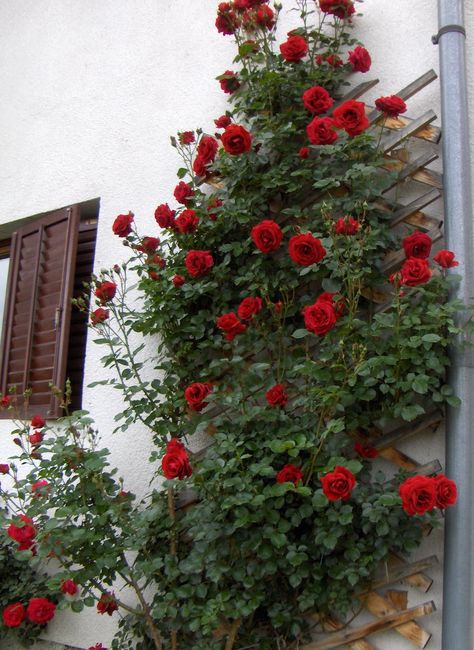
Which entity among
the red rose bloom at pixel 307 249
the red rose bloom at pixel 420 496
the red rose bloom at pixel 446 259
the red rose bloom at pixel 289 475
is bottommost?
the red rose bloom at pixel 420 496

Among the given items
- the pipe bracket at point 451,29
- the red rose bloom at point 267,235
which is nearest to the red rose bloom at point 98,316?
the red rose bloom at point 267,235

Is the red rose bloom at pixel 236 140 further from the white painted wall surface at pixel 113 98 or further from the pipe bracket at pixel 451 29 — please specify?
the pipe bracket at pixel 451 29

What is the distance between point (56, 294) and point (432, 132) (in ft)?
6.50

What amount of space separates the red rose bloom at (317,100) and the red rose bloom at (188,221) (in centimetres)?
55

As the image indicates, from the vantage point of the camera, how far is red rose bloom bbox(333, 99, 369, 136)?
6.42 feet

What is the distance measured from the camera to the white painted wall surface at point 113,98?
2342mm

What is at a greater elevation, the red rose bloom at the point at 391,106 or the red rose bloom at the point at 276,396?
the red rose bloom at the point at 391,106

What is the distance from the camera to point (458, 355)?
1.80 metres

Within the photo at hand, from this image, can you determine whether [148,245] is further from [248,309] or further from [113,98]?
[113,98]

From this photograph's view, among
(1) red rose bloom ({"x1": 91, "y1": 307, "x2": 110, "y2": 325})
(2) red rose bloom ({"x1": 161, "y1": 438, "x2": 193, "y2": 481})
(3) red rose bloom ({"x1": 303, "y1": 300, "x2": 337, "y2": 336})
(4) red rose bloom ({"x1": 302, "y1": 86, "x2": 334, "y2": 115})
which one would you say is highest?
(4) red rose bloom ({"x1": 302, "y1": 86, "x2": 334, "y2": 115})

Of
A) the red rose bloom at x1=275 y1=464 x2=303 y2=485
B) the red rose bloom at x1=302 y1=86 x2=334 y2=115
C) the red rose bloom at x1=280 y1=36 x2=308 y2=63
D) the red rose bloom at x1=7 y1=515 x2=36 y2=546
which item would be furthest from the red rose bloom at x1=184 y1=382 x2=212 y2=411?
the red rose bloom at x1=280 y1=36 x2=308 y2=63

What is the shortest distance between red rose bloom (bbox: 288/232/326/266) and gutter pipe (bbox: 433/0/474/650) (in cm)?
41

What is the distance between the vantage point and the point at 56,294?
322 cm

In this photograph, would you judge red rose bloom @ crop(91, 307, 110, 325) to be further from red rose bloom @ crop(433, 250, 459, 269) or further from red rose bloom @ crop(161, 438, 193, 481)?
red rose bloom @ crop(433, 250, 459, 269)
